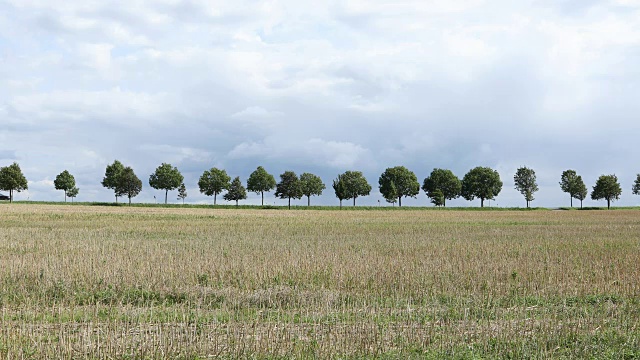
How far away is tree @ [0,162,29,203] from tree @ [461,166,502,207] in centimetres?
11709

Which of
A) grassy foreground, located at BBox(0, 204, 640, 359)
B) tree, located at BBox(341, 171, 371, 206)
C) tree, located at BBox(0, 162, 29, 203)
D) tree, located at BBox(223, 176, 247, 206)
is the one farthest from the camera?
tree, located at BBox(341, 171, 371, 206)

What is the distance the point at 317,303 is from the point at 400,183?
485ft

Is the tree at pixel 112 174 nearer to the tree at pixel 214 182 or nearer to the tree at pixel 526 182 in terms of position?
the tree at pixel 214 182

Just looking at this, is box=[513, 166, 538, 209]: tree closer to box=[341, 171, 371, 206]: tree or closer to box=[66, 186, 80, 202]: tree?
box=[341, 171, 371, 206]: tree

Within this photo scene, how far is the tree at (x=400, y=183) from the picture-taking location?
15912 cm

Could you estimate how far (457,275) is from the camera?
62.7ft

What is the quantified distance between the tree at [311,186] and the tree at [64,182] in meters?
64.1

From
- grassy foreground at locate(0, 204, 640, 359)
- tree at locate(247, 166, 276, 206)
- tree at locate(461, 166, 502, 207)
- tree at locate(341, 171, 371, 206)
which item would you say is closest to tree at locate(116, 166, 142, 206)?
tree at locate(247, 166, 276, 206)

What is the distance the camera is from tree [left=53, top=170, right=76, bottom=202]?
6088 inches

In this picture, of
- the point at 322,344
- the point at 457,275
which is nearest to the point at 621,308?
the point at 457,275

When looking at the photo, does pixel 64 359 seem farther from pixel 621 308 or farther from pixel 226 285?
pixel 621 308

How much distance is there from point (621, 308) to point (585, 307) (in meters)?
0.99

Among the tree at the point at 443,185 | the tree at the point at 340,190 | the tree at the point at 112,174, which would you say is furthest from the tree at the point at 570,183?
the tree at the point at 112,174

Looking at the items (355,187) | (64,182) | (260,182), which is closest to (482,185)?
(355,187)
